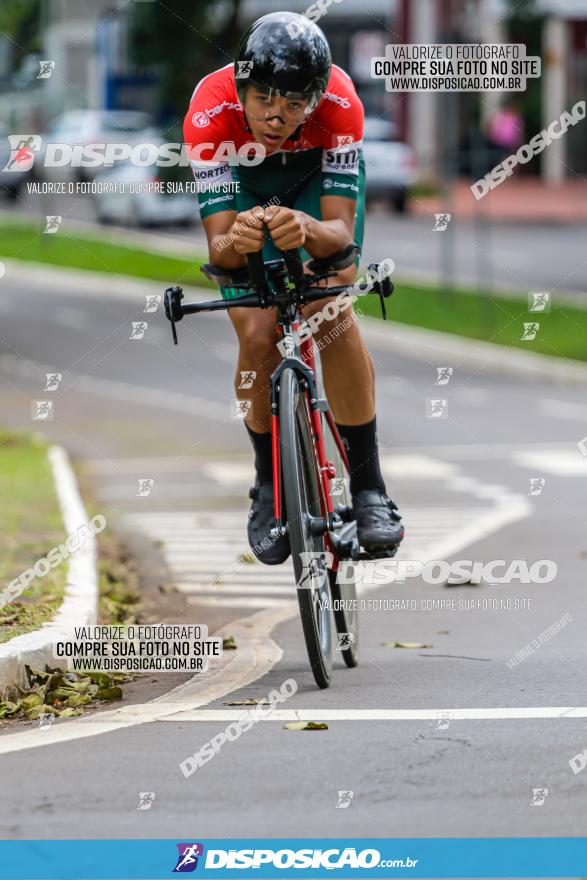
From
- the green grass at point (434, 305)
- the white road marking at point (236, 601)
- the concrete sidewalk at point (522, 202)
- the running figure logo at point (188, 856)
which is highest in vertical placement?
the running figure logo at point (188, 856)

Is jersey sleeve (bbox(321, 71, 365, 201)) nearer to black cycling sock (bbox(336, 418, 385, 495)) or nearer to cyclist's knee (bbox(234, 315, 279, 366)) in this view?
cyclist's knee (bbox(234, 315, 279, 366))

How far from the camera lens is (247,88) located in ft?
20.2

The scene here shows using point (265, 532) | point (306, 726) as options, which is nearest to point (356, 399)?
point (265, 532)

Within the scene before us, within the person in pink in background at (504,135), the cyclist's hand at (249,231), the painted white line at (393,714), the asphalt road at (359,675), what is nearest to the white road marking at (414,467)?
the asphalt road at (359,675)

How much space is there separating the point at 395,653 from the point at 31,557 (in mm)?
2515

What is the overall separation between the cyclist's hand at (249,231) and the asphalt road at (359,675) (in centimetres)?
143

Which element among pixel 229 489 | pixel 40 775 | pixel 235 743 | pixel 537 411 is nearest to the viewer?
pixel 40 775

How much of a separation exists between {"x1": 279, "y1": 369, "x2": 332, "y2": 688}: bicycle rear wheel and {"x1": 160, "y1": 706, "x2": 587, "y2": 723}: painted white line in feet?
0.99

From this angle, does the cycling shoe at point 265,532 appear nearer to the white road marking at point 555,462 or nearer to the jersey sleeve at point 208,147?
the jersey sleeve at point 208,147

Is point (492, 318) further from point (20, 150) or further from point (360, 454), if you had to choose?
point (360, 454)

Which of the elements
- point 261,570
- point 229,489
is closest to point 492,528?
point 261,570

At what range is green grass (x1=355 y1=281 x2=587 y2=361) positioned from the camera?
22.8 m

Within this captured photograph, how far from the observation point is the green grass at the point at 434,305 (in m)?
23.2

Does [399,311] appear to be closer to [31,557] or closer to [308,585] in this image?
Answer: [31,557]
